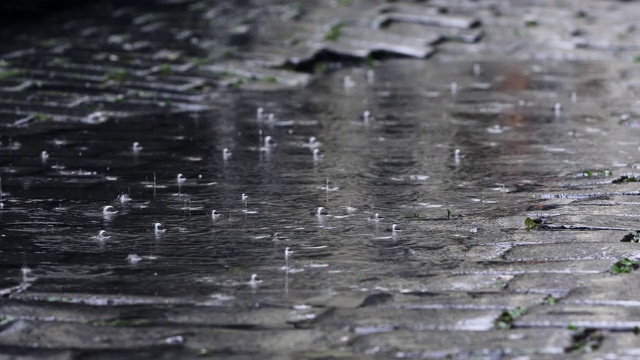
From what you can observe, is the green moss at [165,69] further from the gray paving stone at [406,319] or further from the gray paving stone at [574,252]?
the gray paving stone at [406,319]

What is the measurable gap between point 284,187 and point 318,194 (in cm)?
28

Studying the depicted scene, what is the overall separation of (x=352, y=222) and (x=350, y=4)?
9585mm

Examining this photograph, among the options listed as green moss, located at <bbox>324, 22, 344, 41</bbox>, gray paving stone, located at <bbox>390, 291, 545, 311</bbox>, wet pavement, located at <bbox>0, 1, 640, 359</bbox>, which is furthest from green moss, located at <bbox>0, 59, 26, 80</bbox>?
gray paving stone, located at <bbox>390, 291, 545, 311</bbox>

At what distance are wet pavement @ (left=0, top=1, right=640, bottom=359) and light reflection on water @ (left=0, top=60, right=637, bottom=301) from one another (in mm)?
22

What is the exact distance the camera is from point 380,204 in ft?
21.9

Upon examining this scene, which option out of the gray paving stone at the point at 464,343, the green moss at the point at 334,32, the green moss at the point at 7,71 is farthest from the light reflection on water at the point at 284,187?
the green moss at the point at 334,32

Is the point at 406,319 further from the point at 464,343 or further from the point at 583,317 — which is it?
the point at 583,317

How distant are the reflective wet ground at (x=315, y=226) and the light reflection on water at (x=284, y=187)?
0.02 meters

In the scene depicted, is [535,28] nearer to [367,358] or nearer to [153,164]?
[153,164]

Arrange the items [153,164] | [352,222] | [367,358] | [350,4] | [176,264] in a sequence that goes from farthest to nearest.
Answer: [350,4], [153,164], [352,222], [176,264], [367,358]

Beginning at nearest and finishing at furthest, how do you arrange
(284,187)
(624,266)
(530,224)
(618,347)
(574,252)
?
1. (618,347)
2. (624,266)
3. (574,252)
4. (530,224)
5. (284,187)

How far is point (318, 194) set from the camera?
6957mm

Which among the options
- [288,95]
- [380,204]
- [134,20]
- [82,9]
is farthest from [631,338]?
[82,9]

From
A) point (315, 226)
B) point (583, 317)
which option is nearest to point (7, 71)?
point (315, 226)
